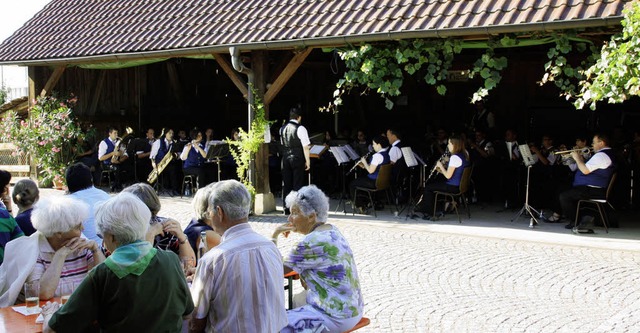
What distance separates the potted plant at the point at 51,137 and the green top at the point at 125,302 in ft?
43.0

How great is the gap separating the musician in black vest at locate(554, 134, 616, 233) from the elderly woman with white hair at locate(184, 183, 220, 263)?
6633 millimetres

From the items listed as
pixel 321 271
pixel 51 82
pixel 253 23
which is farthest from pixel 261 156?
pixel 321 271

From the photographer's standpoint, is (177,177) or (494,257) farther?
(177,177)

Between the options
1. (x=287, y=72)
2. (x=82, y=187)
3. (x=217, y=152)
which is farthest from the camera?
(x=217, y=152)

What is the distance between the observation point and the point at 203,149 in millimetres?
14555

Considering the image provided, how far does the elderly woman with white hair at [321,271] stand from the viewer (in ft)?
14.3

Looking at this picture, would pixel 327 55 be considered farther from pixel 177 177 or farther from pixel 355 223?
pixel 355 223

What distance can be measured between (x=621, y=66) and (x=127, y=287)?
665cm

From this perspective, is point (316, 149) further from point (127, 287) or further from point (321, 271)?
point (127, 287)

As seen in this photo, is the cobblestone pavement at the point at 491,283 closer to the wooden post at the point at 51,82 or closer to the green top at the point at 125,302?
the green top at the point at 125,302

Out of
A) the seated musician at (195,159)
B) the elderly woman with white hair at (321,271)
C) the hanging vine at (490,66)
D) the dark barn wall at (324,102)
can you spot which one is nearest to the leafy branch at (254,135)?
the seated musician at (195,159)

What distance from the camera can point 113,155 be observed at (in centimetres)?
1536

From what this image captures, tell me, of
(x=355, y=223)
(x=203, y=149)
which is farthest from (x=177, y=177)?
(x=355, y=223)

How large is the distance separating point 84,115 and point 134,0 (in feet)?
11.4
